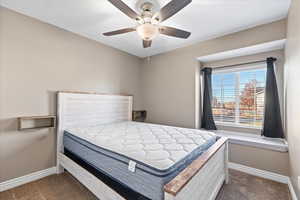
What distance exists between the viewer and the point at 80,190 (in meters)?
1.93

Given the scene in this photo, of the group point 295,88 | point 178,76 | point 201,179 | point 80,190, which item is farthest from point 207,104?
point 80,190

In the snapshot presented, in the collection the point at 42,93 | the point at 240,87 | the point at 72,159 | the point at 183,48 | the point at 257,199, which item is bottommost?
the point at 257,199

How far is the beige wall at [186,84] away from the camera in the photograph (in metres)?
2.28

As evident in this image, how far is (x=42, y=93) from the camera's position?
7.46ft

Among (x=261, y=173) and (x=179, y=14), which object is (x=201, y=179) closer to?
(x=261, y=173)

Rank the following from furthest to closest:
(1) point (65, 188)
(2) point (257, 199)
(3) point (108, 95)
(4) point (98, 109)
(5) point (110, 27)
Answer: (3) point (108, 95) < (4) point (98, 109) < (5) point (110, 27) < (1) point (65, 188) < (2) point (257, 199)

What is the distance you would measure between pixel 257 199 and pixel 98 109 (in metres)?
2.90

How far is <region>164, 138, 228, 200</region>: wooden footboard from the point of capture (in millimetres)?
980

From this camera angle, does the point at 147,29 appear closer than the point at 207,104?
Yes

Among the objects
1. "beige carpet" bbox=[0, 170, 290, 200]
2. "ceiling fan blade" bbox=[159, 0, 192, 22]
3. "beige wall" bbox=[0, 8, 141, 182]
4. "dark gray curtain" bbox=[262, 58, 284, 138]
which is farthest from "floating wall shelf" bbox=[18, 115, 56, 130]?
"dark gray curtain" bbox=[262, 58, 284, 138]

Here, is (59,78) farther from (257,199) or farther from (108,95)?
(257,199)

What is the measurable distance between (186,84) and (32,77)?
2.90 metres

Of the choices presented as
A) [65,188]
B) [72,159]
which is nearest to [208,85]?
[72,159]

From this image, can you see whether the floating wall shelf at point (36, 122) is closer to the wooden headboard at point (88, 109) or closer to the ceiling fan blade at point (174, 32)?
the wooden headboard at point (88, 109)
